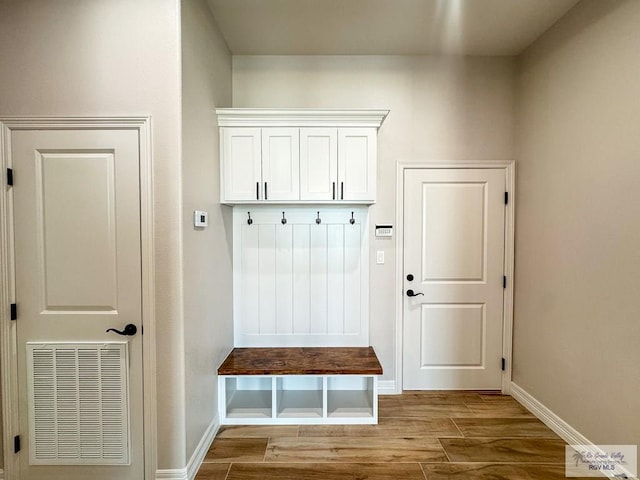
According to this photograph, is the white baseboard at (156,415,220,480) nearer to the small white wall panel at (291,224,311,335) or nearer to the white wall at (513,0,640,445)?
the small white wall panel at (291,224,311,335)

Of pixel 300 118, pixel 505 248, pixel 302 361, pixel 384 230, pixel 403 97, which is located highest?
pixel 403 97

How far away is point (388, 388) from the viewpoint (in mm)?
2828

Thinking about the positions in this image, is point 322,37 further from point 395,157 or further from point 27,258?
point 27,258

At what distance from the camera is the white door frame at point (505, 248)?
279cm

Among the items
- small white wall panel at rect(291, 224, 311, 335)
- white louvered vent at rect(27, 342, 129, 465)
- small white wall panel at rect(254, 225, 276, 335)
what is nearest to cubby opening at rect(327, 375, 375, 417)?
small white wall panel at rect(291, 224, 311, 335)

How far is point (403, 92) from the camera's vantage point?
278 centimetres

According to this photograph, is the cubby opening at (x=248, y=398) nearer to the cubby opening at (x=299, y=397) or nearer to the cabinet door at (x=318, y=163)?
the cubby opening at (x=299, y=397)

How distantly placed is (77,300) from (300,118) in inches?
76.0

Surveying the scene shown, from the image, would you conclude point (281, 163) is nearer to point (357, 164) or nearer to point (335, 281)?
point (357, 164)

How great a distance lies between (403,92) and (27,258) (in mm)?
3074

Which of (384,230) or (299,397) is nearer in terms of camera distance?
(299,397)

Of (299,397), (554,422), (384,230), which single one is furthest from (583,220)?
Result: (299,397)

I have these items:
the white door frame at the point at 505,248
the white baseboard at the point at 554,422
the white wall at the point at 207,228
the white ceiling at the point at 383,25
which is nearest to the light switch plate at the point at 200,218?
the white wall at the point at 207,228

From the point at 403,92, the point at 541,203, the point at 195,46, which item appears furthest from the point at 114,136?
the point at 541,203
